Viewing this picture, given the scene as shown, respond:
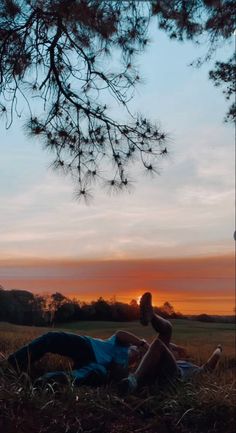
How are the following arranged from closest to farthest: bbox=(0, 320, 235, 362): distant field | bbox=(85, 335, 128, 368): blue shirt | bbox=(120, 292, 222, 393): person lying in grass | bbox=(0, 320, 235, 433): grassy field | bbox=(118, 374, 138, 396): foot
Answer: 1. bbox=(0, 320, 235, 433): grassy field
2. bbox=(118, 374, 138, 396): foot
3. bbox=(120, 292, 222, 393): person lying in grass
4. bbox=(85, 335, 128, 368): blue shirt
5. bbox=(0, 320, 235, 362): distant field

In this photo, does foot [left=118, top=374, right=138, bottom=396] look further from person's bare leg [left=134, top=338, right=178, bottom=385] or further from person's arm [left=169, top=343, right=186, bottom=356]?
person's arm [left=169, top=343, right=186, bottom=356]

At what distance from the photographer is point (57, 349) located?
23.2 ft

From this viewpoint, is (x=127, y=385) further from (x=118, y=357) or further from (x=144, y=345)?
(x=144, y=345)

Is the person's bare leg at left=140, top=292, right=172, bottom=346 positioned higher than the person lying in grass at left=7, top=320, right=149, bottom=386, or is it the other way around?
the person's bare leg at left=140, top=292, right=172, bottom=346

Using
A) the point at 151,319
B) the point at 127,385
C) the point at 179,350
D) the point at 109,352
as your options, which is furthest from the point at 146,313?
the point at 179,350

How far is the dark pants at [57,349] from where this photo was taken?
22.6 ft

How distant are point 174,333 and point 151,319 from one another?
1.77 m

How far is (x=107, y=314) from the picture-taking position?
8781mm

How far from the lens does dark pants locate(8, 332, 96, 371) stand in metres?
6.88

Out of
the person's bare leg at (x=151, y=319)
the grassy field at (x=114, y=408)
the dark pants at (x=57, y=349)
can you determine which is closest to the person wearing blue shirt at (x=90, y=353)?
the dark pants at (x=57, y=349)

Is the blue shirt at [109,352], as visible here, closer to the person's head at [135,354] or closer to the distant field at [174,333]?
the person's head at [135,354]

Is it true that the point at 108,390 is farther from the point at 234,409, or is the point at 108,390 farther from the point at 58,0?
the point at 58,0

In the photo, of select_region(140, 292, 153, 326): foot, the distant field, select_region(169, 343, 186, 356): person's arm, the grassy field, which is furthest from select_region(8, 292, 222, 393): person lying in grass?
the distant field

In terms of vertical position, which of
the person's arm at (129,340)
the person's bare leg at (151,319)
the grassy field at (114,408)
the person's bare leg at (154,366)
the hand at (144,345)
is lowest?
the grassy field at (114,408)
